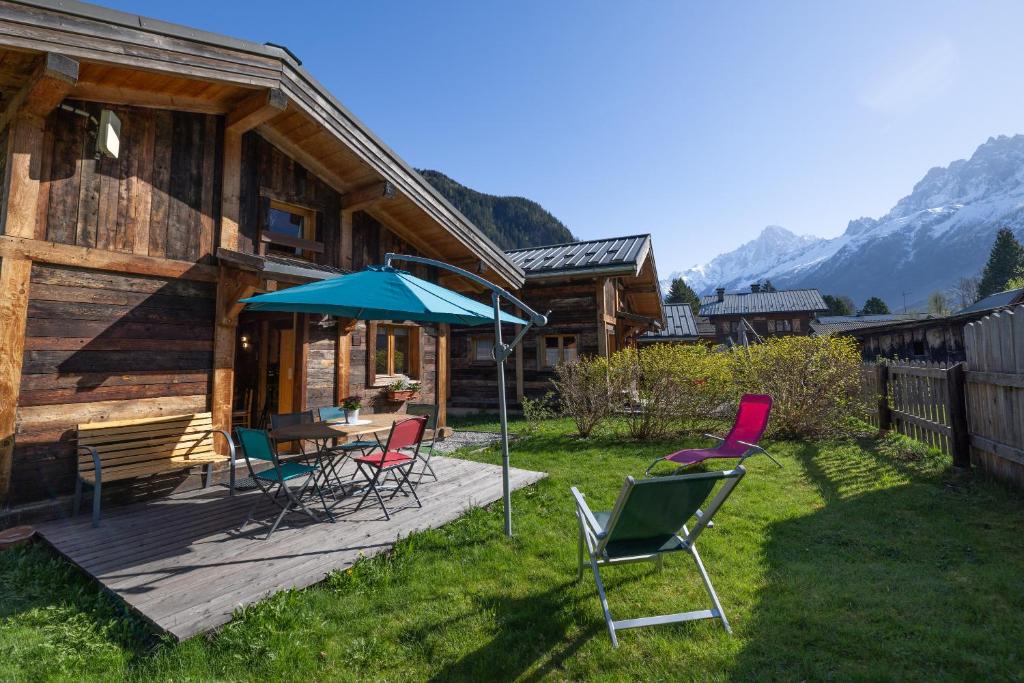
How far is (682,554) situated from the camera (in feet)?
12.5

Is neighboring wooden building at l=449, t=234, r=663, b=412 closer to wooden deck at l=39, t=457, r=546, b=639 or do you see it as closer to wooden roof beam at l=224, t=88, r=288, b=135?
wooden deck at l=39, t=457, r=546, b=639

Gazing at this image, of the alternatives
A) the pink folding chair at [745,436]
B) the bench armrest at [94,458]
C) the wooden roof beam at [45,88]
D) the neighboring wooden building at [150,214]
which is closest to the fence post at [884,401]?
the pink folding chair at [745,436]

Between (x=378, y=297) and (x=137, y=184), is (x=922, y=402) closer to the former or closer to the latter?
(x=378, y=297)

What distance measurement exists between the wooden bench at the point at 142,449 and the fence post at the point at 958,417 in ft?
26.3

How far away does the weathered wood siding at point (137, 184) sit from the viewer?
4676 millimetres

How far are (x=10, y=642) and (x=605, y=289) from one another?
12378 mm

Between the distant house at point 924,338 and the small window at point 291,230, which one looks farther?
the distant house at point 924,338

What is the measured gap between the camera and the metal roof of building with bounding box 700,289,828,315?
45719mm

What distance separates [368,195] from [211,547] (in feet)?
17.2

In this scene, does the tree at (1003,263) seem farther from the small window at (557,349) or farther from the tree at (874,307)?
the small window at (557,349)

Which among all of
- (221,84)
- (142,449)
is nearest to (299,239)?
(221,84)

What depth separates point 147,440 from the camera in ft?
16.4

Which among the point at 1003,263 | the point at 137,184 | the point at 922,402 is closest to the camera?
the point at 137,184

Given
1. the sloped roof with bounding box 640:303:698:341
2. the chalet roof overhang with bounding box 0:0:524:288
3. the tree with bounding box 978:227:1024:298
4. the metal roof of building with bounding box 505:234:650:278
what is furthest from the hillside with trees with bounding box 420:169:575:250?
the chalet roof overhang with bounding box 0:0:524:288
